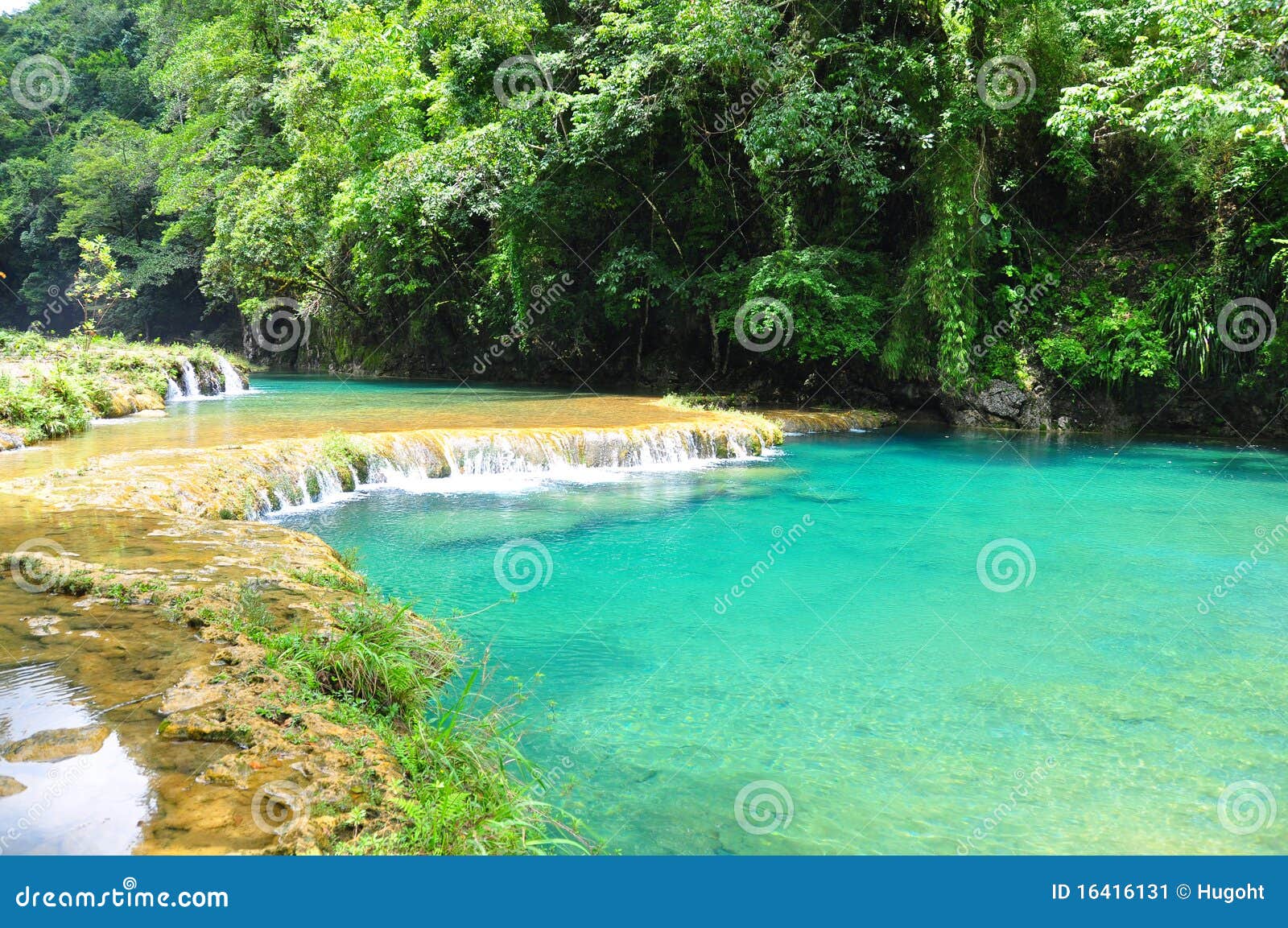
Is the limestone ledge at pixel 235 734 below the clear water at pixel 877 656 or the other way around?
the other way around

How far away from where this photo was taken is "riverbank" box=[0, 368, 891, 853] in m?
2.80

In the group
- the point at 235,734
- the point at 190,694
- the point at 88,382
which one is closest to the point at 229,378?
the point at 88,382

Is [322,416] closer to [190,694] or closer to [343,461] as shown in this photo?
[343,461]

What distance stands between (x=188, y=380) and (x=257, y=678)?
16546 millimetres

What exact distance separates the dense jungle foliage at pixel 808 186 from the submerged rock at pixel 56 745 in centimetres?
1339

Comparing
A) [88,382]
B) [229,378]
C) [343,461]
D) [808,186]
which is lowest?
[343,461]

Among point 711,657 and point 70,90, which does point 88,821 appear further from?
point 70,90

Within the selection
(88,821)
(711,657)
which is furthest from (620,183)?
(88,821)

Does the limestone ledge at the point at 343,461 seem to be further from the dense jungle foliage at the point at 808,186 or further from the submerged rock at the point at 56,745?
the dense jungle foliage at the point at 808,186

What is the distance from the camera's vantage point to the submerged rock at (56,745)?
3004 mm

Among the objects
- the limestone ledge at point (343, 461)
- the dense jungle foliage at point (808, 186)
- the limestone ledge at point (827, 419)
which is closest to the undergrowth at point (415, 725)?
the limestone ledge at point (343, 461)

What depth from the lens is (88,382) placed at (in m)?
13.2

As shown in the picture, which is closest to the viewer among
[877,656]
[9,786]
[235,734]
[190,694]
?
[9,786]

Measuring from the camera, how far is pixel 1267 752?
171 inches
